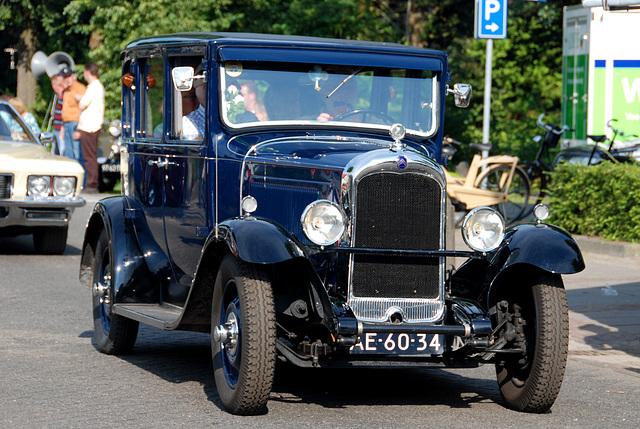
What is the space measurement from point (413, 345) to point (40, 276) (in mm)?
6405

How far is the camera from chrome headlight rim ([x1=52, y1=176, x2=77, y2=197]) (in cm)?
1231

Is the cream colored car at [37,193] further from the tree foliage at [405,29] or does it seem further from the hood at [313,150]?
the tree foliage at [405,29]

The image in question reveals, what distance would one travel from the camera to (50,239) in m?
12.8

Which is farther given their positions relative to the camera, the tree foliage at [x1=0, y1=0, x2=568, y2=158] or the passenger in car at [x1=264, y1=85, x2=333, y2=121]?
the tree foliage at [x1=0, y1=0, x2=568, y2=158]

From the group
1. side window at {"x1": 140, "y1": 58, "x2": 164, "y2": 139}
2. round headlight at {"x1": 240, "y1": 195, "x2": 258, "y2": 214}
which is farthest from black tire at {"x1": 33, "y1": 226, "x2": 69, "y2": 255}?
round headlight at {"x1": 240, "y1": 195, "x2": 258, "y2": 214}

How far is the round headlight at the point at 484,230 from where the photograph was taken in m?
6.09

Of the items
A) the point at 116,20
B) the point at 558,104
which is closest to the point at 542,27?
the point at 558,104

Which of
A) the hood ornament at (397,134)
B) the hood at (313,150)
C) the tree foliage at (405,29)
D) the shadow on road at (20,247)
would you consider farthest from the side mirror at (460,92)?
the tree foliage at (405,29)

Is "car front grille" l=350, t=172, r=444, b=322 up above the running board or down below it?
above

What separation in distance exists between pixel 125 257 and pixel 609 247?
684 centimetres

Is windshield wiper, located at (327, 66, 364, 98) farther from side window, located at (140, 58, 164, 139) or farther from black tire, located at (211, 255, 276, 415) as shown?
black tire, located at (211, 255, 276, 415)

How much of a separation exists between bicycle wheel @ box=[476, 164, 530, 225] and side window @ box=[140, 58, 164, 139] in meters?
7.86

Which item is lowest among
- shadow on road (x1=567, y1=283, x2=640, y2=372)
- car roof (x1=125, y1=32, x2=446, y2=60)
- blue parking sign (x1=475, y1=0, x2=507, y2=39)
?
shadow on road (x1=567, y1=283, x2=640, y2=372)

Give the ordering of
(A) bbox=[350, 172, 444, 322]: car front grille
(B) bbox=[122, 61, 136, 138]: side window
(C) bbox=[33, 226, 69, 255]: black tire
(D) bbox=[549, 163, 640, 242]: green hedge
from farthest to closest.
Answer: (C) bbox=[33, 226, 69, 255]: black tire, (D) bbox=[549, 163, 640, 242]: green hedge, (B) bbox=[122, 61, 136, 138]: side window, (A) bbox=[350, 172, 444, 322]: car front grille
